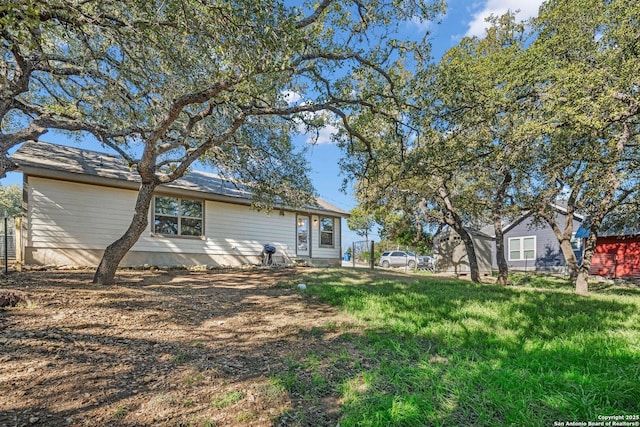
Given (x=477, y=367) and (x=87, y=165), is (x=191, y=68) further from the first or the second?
(x=87, y=165)

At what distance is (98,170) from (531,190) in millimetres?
12303

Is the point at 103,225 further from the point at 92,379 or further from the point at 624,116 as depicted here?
the point at 624,116

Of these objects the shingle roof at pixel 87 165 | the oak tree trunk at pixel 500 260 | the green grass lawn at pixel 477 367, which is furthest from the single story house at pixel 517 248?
the green grass lawn at pixel 477 367

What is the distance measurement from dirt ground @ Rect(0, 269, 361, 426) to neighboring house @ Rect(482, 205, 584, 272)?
1950 cm

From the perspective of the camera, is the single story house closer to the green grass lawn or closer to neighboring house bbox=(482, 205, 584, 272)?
neighboring house bbox=(482, 205, 584, 272)

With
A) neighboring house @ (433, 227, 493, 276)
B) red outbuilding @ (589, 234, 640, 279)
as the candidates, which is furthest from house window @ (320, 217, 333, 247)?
red outbuilding @ (589, 234, 640, 279)

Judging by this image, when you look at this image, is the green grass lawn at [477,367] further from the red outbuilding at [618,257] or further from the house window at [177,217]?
the red outbuilding at [618,257]

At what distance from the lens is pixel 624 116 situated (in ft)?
18.9

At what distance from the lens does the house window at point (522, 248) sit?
21.6m

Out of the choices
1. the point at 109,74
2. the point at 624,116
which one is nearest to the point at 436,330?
the point at 624,116

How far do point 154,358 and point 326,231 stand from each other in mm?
11812

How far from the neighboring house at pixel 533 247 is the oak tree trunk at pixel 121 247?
1957cm

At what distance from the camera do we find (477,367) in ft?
9.48

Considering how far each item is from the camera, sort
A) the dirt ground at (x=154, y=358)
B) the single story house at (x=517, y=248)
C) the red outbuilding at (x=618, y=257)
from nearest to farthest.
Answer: the dirt ground at (x=154, y=358)
the red outbuilding at (x=618, y=257)
the single story house at (x=517, y=248)
